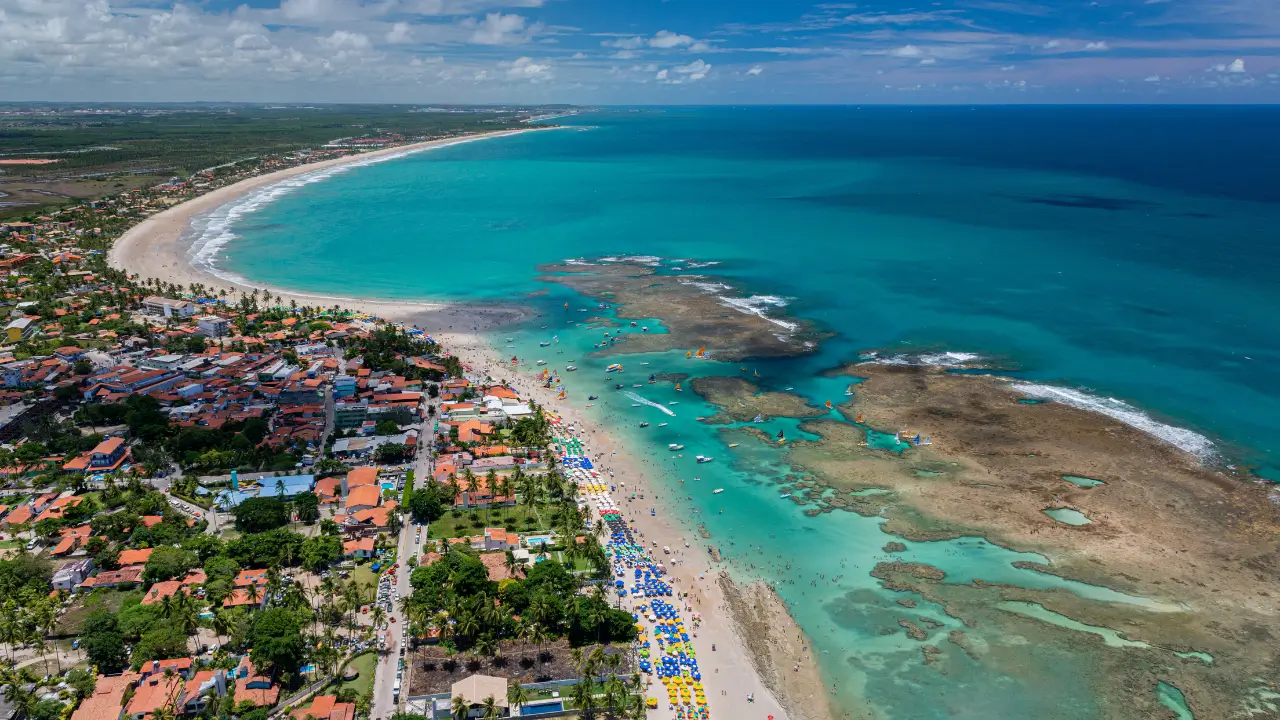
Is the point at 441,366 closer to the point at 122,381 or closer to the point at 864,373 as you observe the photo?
the point at 122,381

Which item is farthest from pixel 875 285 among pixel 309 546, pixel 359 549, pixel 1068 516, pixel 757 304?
pixel 309 546

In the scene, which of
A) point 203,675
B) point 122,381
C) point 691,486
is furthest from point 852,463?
point 122,381

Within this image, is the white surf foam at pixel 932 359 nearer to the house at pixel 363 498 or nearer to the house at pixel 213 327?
the house at pixel 363 498

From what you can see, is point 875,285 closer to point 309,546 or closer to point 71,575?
point 309,546

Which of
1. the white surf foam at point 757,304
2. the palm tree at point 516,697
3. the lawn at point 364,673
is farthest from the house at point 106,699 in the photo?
the white surf foam at point 757,304

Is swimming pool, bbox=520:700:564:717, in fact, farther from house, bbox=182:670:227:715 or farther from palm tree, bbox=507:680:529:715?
house, bbox=182:670:227:715
